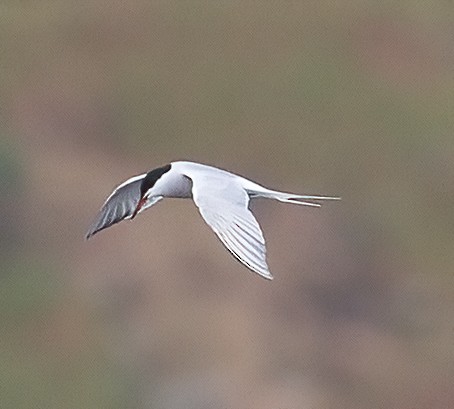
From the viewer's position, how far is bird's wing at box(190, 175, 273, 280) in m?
3.88

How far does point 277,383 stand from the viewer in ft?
30.3

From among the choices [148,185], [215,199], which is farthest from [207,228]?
[215,199]

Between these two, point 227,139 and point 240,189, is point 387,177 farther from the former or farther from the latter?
point 240,189

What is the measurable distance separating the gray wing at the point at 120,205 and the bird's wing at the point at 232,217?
15.6 inches

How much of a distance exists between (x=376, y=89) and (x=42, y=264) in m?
3.52

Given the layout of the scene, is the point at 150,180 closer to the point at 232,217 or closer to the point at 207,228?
the point at 232,217

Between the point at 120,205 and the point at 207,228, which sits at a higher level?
the point at 120,205

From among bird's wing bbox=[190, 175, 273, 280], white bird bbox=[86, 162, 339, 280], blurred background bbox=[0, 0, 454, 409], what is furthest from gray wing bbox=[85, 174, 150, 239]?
blurred background bbox=[0, 0, 454, 409]

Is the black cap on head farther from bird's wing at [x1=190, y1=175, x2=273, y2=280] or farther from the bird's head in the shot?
bird's wing at [x1=190, y1=175, x2=273, y2=280]

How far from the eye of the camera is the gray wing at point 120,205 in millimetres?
5000

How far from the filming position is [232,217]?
415cm

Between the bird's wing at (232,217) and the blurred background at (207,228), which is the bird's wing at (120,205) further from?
the blurred background at (207,228)

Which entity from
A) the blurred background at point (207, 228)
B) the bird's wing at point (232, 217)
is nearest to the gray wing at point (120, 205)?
the bird's wing at point (232, 217)

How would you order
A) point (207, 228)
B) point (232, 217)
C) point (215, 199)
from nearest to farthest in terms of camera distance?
1. point (232, 217)
2. point (215, 199)
3. point (207, 228)
